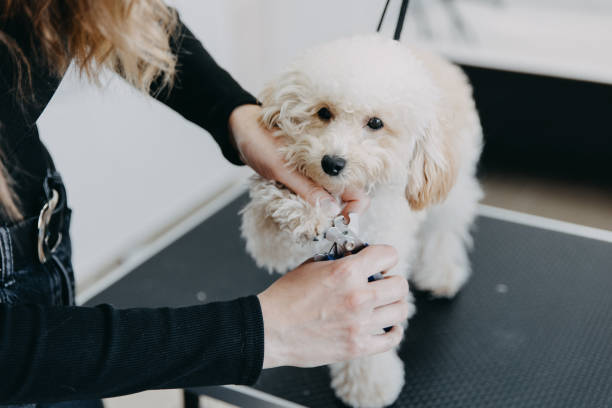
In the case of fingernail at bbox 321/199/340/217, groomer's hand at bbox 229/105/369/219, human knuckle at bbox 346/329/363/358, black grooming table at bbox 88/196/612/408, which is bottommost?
black grooming table at bbox 88/196/612/408

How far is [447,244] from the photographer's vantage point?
1.15 meters

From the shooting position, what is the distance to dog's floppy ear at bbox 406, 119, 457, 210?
787 millimetres

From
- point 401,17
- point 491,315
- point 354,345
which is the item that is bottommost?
point 491,315

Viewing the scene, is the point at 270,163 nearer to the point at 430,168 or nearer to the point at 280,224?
the point at 280,224

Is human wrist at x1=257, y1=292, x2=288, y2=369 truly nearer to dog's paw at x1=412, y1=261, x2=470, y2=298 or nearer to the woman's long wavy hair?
the woman's long wavy hair

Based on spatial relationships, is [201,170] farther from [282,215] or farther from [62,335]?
[62,335]

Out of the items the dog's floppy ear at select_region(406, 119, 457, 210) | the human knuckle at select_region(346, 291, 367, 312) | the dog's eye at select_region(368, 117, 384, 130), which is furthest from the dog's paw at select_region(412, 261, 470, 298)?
the human knuckle at select_region(346, 291, 367, 312)

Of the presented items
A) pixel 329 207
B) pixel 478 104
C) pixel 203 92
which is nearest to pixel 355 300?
pixel 329 207

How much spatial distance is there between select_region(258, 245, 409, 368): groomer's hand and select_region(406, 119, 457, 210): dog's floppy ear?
244 mm

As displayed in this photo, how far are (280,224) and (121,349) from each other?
30 centimetres

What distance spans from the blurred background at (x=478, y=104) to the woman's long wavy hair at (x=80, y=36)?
95 cm

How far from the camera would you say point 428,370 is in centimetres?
89

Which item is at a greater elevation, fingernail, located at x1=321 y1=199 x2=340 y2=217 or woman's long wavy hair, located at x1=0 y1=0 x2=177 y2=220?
woman's long wavy hair, located at x1=0 y1=0 x2=177 y2=220

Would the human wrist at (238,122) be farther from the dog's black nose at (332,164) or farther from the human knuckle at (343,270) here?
the human knuckle at (343,270)
